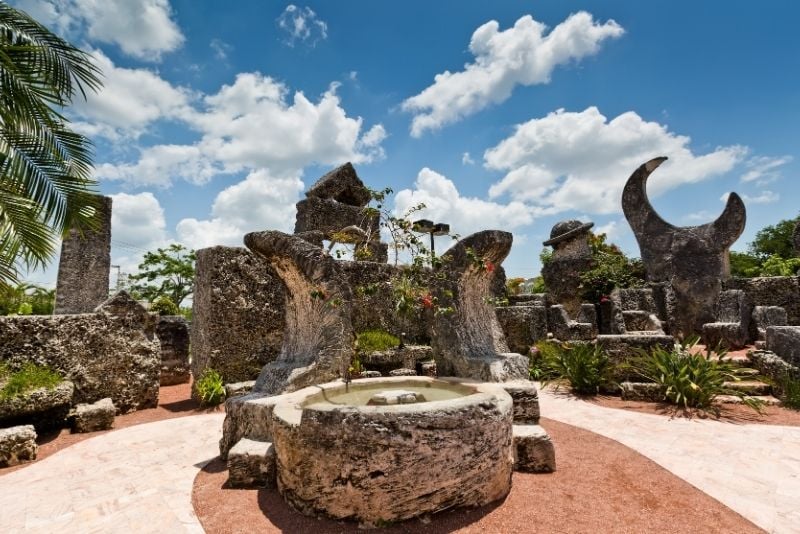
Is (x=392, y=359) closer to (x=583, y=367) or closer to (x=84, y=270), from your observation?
(x=583, y=367)

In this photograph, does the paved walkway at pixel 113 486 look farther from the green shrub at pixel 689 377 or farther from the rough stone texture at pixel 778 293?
the rough stone texture at pixel 778 293

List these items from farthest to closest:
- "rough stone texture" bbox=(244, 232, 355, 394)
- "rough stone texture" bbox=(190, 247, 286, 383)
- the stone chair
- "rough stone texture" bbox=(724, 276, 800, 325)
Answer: "rough stone texture" bbox=(724, 276, 800, 325) < the stone chair < "rough stone texture" bbox=(190, 247, 286, 383) < "rough stone texture" bbox=(244, 232, 355, 394)

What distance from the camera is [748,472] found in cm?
336

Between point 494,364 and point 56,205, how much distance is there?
20.5ft

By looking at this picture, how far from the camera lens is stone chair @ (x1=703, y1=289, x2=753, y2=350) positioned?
342 inches

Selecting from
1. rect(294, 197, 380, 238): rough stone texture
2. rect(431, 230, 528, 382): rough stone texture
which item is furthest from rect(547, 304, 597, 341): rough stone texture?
rect(294, 197, 380, 238): rough stone texture

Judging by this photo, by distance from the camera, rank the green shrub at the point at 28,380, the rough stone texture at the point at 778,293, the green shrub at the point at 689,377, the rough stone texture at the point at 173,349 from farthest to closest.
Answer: the rough stone texture at the point at 778,293 → the rough stone texture at the point at 173,349 → the green shrub at the point at 689,377 → the green shrub at the point at 28,380

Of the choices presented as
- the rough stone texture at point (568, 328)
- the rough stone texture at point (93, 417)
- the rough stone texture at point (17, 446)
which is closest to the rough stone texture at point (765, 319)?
the rough stone texture at point (568, 328)

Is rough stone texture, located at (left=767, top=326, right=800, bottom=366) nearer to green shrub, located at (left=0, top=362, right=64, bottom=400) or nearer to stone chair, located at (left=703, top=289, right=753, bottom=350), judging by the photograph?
stone chair, located at (left=703, top=289, right=753, bottom=350)

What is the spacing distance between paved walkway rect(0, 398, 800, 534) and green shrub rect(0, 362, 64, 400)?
3.25ft

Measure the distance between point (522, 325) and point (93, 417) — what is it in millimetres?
8164

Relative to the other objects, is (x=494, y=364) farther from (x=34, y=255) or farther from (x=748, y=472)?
(x=34, y=255)

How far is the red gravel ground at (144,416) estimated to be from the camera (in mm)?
4621

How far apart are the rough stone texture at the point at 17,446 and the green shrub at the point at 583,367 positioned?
7.58m
